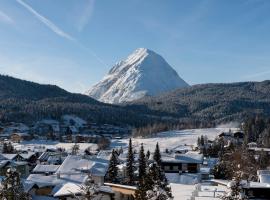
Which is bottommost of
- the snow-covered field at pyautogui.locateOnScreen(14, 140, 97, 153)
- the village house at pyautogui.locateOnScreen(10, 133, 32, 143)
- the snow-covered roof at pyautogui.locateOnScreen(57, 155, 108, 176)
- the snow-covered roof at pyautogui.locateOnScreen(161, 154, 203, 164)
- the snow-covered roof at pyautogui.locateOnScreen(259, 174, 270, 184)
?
the snow-covered roof at pyautogui.locateOnScreen(259, 174, 270, 184)

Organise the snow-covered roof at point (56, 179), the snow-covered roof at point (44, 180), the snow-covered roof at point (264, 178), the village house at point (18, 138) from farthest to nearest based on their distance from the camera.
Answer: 1. the village house at point (18, 138)
2. the snow-covered roof at point (56, 179)
3. the snow-covered roof at point (44, 180)
4. the snow-covered roof at point (264, 178)

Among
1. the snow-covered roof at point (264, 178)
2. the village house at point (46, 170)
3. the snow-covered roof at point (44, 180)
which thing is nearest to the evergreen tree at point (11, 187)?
the snow-covered roof at point (44, 180)

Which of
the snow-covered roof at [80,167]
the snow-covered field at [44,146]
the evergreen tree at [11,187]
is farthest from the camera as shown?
the snow-covered field at [44,146]

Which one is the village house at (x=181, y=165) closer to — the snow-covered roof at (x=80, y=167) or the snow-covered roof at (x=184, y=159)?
the snow-covered roof at (x=184, y=159)

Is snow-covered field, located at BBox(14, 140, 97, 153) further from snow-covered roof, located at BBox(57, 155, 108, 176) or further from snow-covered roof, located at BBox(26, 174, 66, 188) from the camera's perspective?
snow-covered roof, located at BBox(26, 174, 66, 188)

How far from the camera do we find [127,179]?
208ft

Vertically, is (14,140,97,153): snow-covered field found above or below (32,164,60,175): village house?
above

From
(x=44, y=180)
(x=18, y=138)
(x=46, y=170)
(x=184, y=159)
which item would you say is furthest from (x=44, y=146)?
(x=44, y=180)

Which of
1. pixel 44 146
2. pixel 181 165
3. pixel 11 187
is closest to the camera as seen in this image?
pixel 11 187

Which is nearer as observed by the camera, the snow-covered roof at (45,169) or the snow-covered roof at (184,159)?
the snow-covered roof at (45,169)

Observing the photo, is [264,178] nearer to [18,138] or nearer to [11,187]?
[11,187]

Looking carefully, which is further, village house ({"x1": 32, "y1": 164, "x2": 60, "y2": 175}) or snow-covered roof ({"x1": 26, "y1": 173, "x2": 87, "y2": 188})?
village house ({"x1": 32, "y1": 164, "x2": 60, "y2": 175})

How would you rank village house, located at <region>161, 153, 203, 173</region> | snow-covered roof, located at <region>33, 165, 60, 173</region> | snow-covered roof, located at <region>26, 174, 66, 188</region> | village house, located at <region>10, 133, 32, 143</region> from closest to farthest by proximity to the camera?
snow-covered roof, located at <region>26, 174, 66, 188</region>, snow-covered roof, located at <region>33, 165, 60, 173</region>, village house, located at <region>161, 153, 203, 173</region>, village house, located at <region>10, 133, 32, 143</region>

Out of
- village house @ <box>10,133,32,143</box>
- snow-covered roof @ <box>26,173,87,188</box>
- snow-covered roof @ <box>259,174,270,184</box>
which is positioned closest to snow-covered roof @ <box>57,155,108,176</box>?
snow-covered roof @ <box>26,173,87,188</box>
